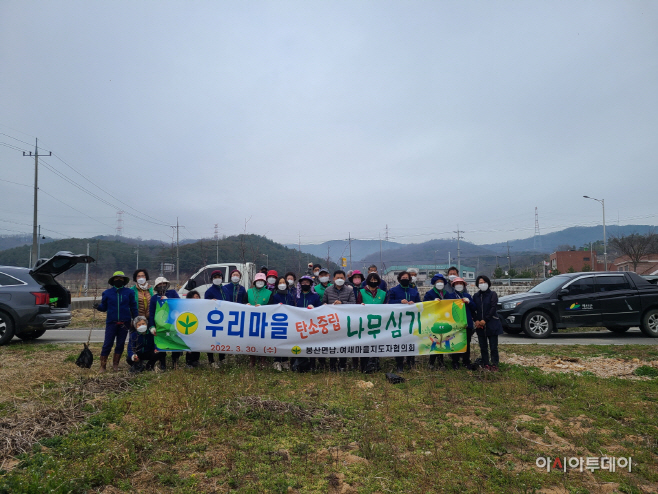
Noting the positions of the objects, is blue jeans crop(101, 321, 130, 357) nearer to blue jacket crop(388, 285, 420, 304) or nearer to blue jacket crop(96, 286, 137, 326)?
blue jacket crop(96, 286, 137, 326)

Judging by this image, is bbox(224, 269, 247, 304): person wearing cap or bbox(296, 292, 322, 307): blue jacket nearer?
bbox(296, 292, 322, 307): blue jacket

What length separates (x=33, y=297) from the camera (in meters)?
10.0

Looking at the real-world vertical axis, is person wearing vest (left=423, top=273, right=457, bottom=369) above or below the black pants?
above

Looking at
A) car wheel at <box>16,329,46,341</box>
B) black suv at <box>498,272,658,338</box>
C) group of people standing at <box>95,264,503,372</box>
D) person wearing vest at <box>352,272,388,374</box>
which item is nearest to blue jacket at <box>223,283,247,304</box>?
group of people standing at <box>95,264,503,372</box>

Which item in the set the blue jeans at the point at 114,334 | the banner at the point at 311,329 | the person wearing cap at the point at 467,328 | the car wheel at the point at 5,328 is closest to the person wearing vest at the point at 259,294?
the banner at the point at 311,329

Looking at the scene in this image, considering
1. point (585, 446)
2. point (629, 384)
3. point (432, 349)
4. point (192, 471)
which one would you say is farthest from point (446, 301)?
point (192, 471)

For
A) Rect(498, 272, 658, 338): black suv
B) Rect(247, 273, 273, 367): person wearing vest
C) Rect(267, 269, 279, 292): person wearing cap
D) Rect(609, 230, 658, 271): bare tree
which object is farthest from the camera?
Rect(609, 230, 658, 271): bare tree

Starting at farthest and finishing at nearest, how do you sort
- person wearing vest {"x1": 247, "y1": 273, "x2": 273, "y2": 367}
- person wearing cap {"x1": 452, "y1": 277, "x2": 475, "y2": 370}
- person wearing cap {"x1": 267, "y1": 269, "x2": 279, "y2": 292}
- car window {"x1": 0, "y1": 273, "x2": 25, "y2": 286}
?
car window {"x1": 0, "y1": 273, "x2": 25, "y2": 286} < person wearing cap {"x1": 267, "y1": 269, "x2": 279, "y2": 292} < person wearing vest {"x1": 247, "y1": 273, "x2": 273, "y2": 367} < person wearing cap {"x1": 452, "y1": 277, "x2": 475, "y2": 370}

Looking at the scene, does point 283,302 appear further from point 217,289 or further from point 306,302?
→ point 217,289

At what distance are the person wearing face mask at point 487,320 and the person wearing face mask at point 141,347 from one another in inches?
220

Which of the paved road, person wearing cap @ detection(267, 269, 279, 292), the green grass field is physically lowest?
the paved road

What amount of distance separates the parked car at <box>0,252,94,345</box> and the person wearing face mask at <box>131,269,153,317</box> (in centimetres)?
303

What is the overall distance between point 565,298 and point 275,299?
27.6ft

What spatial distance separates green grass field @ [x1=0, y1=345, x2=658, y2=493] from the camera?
11.3 feet
